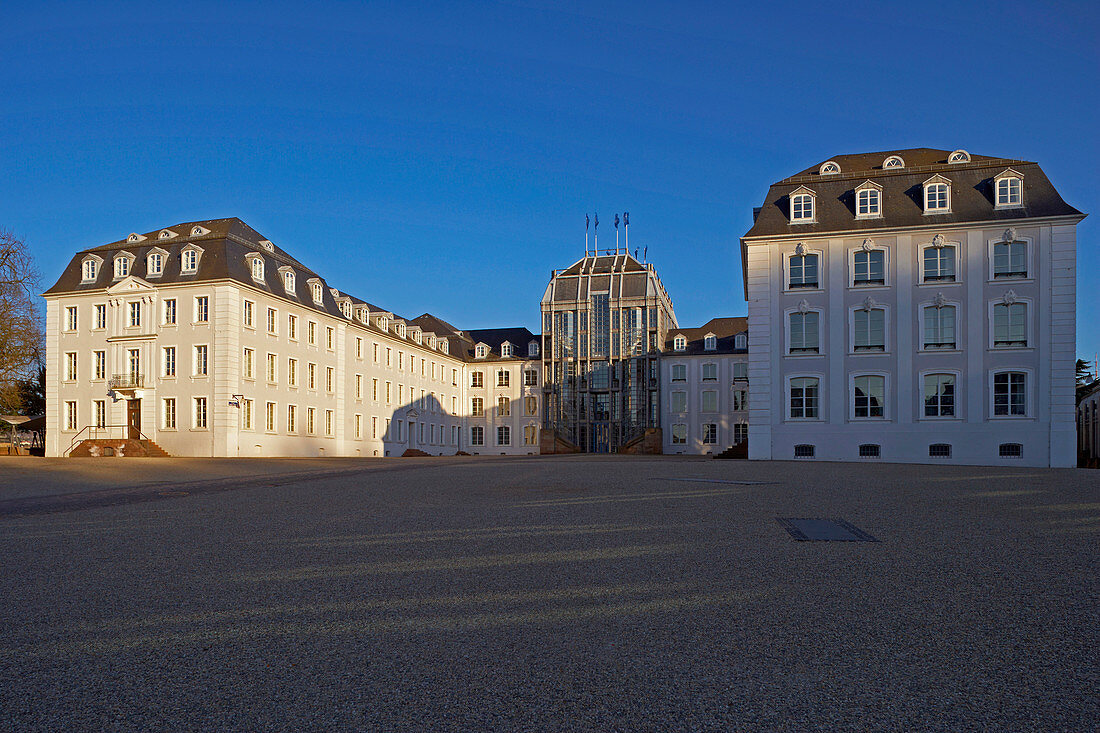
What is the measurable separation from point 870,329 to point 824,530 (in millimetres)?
25134

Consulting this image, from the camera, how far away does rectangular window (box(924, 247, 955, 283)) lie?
31.8 metres

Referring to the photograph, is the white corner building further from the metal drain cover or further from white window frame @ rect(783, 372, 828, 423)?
the metal drain cover

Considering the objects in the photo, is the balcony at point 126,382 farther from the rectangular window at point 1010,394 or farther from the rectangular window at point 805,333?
the rectangular window at point 1010,394

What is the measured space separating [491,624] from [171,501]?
34.0 ft

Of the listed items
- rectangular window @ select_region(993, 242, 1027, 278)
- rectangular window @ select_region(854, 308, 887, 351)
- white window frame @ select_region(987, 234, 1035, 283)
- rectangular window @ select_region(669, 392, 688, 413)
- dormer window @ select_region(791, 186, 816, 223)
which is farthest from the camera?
rectangular window @ select_region(669, 392, 688, 413)

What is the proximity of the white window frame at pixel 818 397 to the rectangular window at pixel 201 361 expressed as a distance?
91.4 feet

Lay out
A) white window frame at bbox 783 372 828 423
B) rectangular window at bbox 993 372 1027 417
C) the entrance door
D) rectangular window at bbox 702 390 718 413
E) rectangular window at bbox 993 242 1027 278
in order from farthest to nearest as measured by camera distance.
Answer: rectangular window at bbox 702 390 718 413
the entrance door
white window frame at bbox 783 372 828 423
rectangular window at bbox 993 242 1027 278
rectangular window at bbox 993 372 1027 417

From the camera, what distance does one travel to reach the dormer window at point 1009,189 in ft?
103

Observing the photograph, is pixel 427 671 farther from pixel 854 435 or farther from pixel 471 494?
pixel 854 435

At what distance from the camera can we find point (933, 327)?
104 feet

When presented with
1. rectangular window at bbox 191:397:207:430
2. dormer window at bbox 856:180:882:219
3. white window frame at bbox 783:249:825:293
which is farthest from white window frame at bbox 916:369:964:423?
rectangular window at bbox 191:397:207:430

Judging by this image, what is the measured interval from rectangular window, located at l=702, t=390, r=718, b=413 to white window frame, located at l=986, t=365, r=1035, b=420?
30.3 m

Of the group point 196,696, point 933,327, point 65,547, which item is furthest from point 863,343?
point 196,696

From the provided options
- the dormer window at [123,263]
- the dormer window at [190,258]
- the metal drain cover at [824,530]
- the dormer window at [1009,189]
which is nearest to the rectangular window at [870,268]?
the dormer window at [1009,189]
